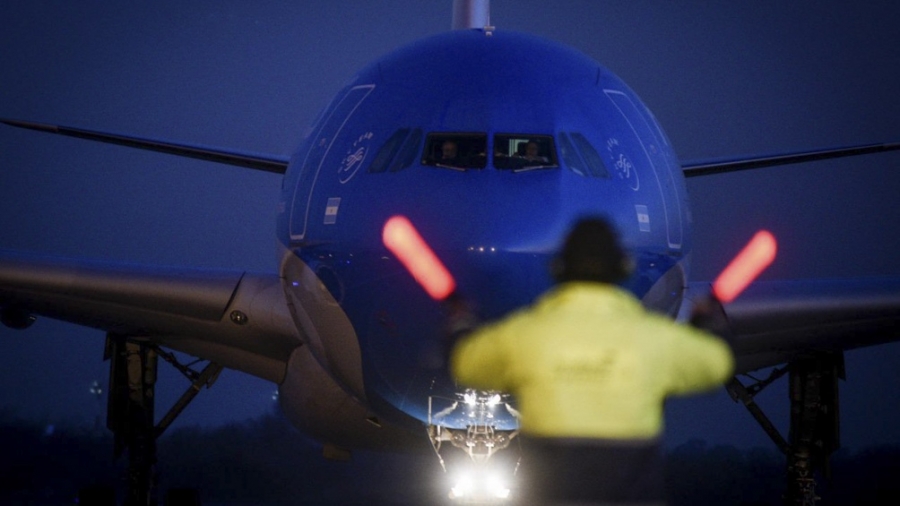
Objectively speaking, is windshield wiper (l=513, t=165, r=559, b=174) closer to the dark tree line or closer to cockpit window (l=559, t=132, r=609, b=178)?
cockpit window (l=559, t=132, r=609, b=178)

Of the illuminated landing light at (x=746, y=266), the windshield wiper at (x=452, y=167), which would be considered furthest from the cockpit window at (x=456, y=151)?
the illuminated landing light at (x=746, y=266)

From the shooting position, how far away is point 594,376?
6.80m

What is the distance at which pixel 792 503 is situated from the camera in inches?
645

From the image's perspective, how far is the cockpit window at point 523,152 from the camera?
849 centimetres

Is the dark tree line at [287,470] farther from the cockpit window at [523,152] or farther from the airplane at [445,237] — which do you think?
the cockpit window at [523,152]

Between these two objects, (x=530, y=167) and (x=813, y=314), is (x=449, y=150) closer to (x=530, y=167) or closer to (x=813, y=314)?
(x=530, y=167)

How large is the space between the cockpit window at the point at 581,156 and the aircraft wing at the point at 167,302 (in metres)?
4.69

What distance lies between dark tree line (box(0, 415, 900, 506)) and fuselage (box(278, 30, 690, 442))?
12.2m

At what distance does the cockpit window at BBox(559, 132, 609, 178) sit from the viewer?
8.60 m

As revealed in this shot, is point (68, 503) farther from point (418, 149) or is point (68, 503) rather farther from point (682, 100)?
point (682, 100)

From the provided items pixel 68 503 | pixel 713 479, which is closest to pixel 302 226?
pixel 68 503

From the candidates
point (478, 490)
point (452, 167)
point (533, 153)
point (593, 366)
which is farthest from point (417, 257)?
point (478, 490)

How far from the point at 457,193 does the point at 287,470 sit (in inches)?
697

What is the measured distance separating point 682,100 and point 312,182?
45.0 metres
